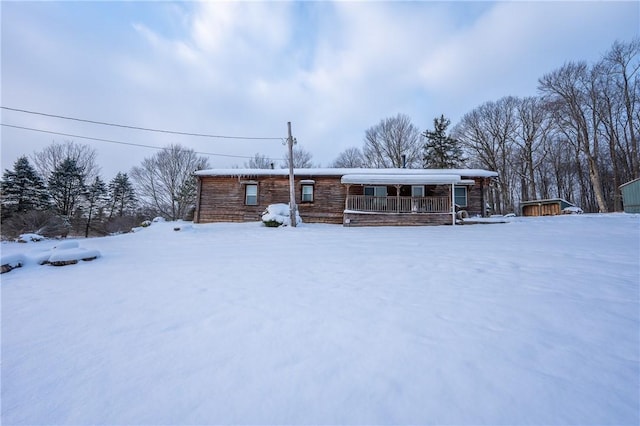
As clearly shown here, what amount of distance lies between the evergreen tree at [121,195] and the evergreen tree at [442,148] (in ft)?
118

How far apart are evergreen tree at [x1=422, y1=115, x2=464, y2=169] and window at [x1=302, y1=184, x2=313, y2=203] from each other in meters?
18.0

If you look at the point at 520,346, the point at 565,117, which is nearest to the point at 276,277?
the point at 520,346

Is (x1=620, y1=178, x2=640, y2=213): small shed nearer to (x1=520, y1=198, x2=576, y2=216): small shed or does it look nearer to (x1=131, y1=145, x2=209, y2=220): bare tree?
(x1=520, y1=198, x2=576, y2=216): small shed

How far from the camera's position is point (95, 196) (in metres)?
26.1

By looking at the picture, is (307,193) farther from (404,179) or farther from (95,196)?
(95,196)

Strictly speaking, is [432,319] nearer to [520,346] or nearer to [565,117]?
[520,346]

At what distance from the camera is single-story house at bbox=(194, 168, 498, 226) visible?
14.9m

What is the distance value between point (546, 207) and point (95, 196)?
141 ft

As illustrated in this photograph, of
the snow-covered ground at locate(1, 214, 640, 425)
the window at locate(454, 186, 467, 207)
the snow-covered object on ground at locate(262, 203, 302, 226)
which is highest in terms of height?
the window at locate(454, 186, 467, 207)

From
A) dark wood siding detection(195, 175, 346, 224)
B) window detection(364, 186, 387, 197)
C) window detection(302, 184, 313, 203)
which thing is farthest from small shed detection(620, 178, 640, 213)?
window detection(302, 184, 313, 203)

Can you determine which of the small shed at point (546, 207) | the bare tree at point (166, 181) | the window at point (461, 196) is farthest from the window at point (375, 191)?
the bare tree at point (166, 181)

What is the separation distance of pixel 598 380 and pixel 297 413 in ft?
6.86

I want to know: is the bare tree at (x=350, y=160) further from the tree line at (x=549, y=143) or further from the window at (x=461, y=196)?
the window at (x=461, y=196)

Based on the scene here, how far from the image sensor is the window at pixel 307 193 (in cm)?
1630
